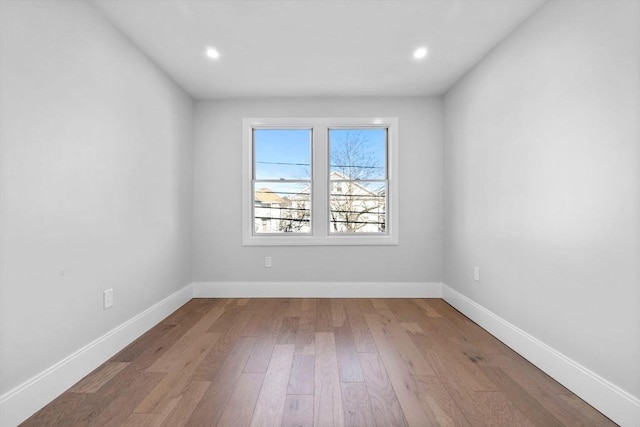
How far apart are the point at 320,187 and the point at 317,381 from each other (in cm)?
244

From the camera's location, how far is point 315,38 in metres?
2.65

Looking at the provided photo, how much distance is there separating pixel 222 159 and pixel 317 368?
2726 millimetres

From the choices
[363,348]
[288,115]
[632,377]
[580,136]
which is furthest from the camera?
[288,115]

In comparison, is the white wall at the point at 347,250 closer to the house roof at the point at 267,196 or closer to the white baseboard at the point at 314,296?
the white baseboard at the point at 314,296

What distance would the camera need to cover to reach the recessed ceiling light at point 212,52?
2.81m

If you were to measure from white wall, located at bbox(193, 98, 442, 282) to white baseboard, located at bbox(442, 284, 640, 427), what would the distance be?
1.15m

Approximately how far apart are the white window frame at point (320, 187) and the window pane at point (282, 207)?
0.29 feet

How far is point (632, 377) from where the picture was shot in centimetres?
159

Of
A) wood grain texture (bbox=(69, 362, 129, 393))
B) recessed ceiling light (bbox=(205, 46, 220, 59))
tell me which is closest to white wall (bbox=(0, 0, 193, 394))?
wood grain texture (bbox=(69, 362, 129, 393))

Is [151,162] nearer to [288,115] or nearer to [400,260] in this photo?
[288,115]

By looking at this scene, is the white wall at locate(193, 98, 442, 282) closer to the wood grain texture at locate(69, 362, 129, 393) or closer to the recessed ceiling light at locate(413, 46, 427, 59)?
the recessed ceiling light at locate(413, 46, 427, 59)

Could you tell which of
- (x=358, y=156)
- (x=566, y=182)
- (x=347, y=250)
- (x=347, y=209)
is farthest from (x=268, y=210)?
(x=566, y=182)

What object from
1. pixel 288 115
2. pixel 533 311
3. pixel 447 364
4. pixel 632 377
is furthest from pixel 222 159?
pixel 632 377

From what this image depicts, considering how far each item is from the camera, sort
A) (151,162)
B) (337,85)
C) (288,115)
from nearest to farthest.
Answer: (151,162) → (337,85) → (288,115)
